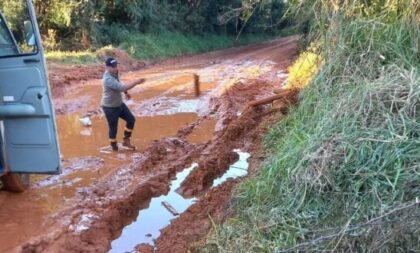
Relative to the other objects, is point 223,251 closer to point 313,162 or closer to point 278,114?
point 313,162

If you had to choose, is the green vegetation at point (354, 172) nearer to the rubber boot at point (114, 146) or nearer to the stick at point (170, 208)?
the stick at point (170, 208)

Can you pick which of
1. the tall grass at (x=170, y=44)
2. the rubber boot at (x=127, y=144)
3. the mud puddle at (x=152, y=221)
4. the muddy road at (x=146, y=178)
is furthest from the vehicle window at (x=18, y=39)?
the tall grass at (x=170, y=44)

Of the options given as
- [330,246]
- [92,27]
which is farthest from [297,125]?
[92,27]

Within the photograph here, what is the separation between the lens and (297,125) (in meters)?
6.68

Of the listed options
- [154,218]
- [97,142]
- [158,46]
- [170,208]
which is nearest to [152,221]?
[154,218]

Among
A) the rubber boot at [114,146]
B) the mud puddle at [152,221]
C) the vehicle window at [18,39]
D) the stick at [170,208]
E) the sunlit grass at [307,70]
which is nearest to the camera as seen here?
the mud puddle at [152,221]

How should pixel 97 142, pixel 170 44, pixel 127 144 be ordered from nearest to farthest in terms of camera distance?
pixel 127 144
pixel 97 142
pixel 170 44

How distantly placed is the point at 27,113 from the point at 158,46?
21055 millimetres

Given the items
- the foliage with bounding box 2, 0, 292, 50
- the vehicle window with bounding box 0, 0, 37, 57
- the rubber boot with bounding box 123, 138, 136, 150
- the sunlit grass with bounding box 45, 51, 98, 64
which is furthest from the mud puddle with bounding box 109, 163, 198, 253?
the sunlit grass with bounding box 45, 51, 98, 64

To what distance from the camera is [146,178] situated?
24.0 feet

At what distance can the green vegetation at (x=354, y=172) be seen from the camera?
3831 mm

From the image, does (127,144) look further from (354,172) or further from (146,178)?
(354,172)

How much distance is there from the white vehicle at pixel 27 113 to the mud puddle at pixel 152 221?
1224 millimetres

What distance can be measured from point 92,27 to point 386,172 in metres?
20.5
